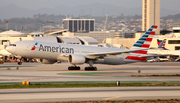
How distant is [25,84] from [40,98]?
8.79 metres

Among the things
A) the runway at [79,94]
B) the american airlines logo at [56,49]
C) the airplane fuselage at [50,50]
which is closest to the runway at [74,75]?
the airplane fuselage at [50,50]

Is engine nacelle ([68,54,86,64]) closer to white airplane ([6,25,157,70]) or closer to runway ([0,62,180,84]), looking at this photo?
white airplane ([6,25,157,70])

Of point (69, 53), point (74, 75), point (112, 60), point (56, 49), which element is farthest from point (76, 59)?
point (112, 60)

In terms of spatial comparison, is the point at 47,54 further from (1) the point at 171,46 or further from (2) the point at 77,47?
(1) the point at 171,46

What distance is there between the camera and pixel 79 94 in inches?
965

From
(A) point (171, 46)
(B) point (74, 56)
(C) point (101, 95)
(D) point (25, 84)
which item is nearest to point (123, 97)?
(C) point (101, 95)

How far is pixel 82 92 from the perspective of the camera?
25.6 m

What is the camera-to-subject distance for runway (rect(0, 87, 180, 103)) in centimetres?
2228

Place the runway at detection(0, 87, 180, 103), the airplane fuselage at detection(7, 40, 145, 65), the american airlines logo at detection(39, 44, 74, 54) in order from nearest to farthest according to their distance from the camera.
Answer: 1. the runway at detection(0, 87, 180, 103)
2. the airplane fuselage at detection(7, 40, 145, 65)
3. the american airlines logo at detection(39, 44, 74, 54)

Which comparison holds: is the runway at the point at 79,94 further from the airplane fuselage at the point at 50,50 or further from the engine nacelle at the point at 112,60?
the engine nacelle at the point at 112,60

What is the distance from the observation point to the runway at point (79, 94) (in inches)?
877

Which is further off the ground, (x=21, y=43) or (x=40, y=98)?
(x=21, y=43)

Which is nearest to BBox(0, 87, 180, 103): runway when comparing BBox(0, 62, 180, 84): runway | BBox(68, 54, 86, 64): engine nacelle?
BBox(0, 62, 180, 84): runway

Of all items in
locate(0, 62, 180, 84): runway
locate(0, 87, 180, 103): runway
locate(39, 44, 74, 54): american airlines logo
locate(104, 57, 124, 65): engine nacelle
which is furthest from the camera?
locate(104, 57, 124, 65): engine nacelle
